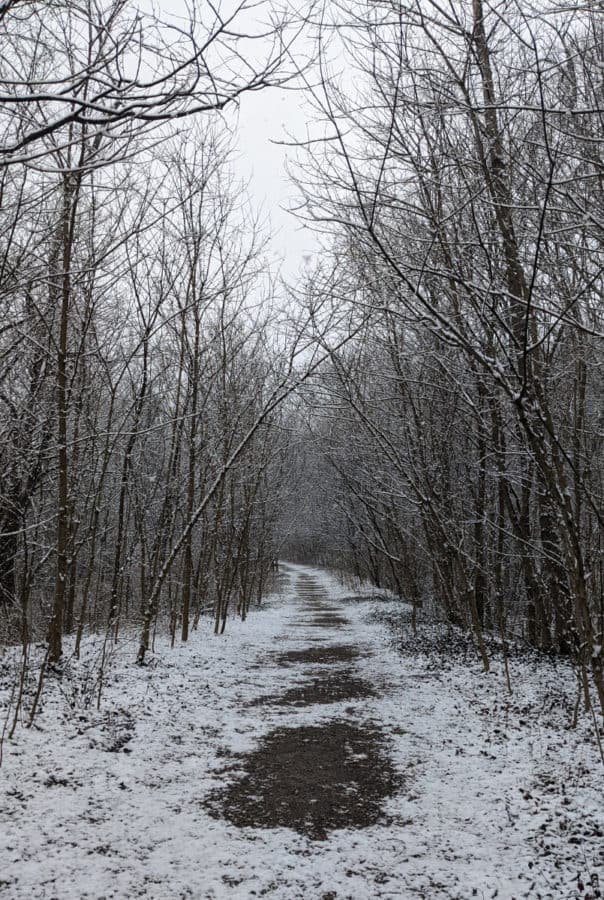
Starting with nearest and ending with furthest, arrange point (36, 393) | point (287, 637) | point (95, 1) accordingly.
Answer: point (95, 1), point (36, 393), point (287, 637)

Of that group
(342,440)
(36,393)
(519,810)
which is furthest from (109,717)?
(342,440)

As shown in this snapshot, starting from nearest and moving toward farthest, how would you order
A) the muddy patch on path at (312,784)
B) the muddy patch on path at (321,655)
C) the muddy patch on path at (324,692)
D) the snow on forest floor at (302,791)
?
the snow on forest floor at (302,791) < the muddy patch on path at (312,784) < the muddy patch on path at (324,692) < the muddy patch on path at (321,655)

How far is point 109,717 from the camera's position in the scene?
6031 mm

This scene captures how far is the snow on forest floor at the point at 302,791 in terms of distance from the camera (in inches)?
131

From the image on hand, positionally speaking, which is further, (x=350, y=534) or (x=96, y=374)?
(x=350, y=534)

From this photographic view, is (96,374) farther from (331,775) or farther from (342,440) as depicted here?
(342,440)

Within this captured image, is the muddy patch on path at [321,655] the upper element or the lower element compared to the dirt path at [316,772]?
lower

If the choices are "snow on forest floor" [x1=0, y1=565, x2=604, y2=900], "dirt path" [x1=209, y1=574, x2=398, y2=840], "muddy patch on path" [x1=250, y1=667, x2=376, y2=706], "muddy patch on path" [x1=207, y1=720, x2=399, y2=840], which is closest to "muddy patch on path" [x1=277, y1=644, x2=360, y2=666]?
"muddy patch on path" [x1=250, y1=667, x2=376, y2=706]

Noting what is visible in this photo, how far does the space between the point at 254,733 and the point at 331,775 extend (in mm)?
1389

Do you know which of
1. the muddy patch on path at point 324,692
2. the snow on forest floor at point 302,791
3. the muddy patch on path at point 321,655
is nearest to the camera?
the snow on forest floor at point 302,791

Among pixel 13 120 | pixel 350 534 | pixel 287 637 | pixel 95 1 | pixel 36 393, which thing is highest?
pixel 13 120

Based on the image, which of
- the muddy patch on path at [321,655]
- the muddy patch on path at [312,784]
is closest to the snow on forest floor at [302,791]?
the muddy patch on path at [312,784]

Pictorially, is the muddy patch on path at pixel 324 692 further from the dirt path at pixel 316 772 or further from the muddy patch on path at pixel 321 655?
the muddy patch on path at pixel 321 655

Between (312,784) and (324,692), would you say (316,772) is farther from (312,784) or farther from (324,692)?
(324,692)
